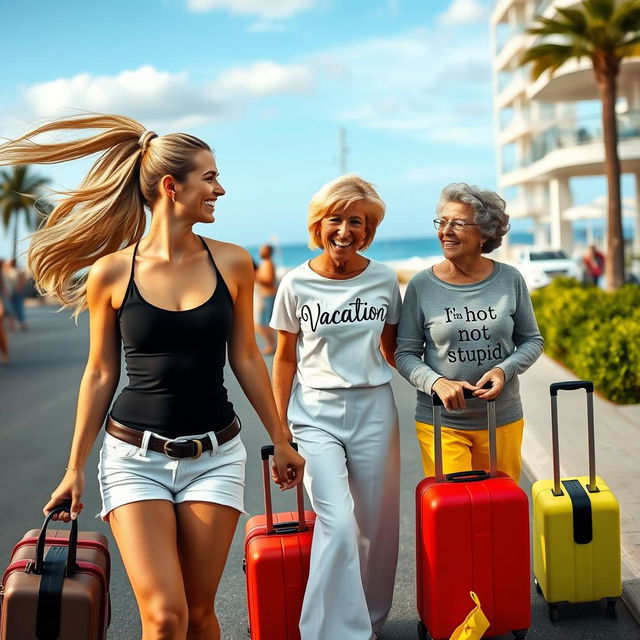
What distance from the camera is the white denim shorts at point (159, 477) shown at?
315cm

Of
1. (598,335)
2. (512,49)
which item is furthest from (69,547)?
(512,49)

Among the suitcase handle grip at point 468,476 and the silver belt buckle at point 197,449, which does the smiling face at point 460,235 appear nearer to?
the suitcase handle grip at point 468,476

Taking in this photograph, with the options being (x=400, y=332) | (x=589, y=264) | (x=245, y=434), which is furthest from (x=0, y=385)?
(x=589, y=264)

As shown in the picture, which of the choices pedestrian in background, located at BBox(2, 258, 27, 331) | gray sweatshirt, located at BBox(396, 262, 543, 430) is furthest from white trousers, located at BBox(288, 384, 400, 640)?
pedestrian in background, located at BBox(2, 258, 27, 331)

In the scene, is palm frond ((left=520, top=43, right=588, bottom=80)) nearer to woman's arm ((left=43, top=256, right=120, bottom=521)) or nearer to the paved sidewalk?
the paved sidewalk

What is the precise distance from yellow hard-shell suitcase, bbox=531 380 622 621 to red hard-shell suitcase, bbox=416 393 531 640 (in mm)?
389

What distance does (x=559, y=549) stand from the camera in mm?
4191

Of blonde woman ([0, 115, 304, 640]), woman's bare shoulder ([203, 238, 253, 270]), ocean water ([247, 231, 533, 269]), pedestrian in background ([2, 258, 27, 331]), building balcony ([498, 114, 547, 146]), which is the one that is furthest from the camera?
ocean water ([247, 231, 533, 269])

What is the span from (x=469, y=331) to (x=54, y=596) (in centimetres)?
201

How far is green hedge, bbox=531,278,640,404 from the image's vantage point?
9.98 metres

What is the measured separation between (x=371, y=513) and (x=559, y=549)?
0.91m

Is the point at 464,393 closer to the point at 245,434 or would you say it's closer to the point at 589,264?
the point at 245,434

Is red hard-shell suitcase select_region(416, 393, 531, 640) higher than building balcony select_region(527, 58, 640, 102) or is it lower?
lower

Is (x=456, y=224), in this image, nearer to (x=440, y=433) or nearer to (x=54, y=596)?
(x=440, y=433)
